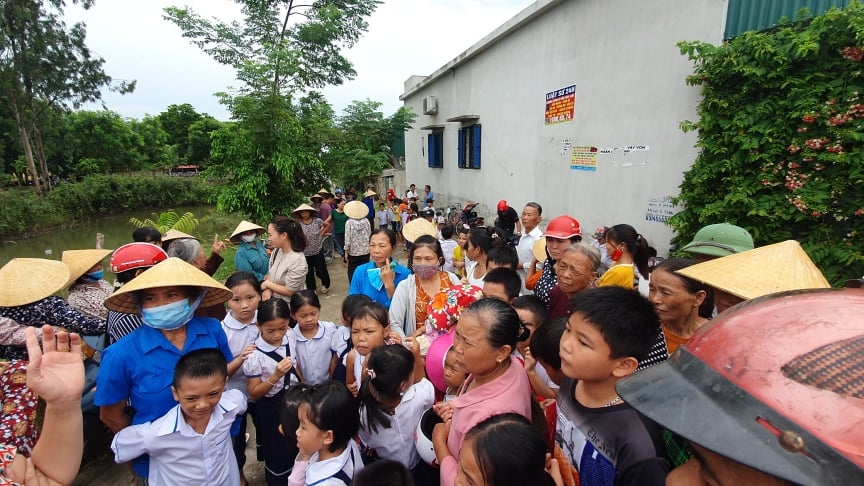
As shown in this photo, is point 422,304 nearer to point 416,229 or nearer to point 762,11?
point 416,229

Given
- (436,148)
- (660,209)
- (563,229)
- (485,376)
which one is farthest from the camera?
(436,148)

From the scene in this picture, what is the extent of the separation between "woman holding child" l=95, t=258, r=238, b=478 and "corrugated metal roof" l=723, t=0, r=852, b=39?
16.4 ft

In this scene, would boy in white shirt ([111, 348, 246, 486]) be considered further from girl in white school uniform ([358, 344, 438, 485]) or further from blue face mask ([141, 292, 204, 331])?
girl in white school uniform ([358, 344, 438, 485])

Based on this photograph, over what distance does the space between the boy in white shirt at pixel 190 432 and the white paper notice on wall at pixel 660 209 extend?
15.2 ft

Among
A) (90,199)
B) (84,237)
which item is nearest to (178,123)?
(90,199)

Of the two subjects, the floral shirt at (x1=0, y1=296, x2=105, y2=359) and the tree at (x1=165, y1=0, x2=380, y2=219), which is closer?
the floral shirt at (x1=0, y1=296, x2=105, y2=359)

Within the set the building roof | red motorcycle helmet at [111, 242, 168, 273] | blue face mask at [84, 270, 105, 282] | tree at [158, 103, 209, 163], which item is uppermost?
tree at [158, 103, 209, 163]

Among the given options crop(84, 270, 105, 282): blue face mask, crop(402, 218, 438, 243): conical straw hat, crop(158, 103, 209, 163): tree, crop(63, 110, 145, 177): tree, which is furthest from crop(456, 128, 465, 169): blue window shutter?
crop(158, 103, 209, 163): tree

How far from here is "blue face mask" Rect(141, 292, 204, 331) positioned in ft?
6.07

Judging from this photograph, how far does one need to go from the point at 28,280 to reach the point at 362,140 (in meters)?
11.8

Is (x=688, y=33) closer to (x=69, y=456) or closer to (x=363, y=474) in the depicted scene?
(x=363, y=474)

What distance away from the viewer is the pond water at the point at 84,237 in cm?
1330

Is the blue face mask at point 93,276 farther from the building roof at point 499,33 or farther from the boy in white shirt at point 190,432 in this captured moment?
the building roof at point 499,33

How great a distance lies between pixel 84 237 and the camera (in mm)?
16281
